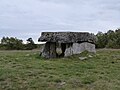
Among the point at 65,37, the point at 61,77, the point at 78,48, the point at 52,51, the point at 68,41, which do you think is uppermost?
the point at 65,37

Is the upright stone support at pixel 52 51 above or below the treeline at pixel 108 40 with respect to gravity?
below

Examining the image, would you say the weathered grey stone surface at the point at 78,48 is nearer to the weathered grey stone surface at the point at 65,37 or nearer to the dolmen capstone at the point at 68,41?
the dolmen capstone at the point at 68,41

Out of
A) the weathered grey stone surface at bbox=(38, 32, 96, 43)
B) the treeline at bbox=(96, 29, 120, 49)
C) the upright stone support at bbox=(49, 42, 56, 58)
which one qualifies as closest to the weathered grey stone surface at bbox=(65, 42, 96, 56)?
the weathered grey stone surface at bbox=(38, 32, 96, 43)

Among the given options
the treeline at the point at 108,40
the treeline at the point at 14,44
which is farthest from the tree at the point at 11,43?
the treeline at the point at 108,40

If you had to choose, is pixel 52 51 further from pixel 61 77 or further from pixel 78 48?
pixel 61 77

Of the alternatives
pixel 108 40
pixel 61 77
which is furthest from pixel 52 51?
pixel 108 40

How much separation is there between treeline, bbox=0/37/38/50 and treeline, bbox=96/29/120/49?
7595 mm

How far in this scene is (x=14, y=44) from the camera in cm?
Answer: 3669

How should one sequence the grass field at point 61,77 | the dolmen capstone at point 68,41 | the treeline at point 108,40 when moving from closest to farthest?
the grass field at point 61,77
the dolmen capstone at point 68,41
the treeline at point 108,40

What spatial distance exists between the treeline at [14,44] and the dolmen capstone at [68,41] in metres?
15.3

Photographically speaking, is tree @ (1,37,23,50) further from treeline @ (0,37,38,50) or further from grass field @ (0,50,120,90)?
grass field @ (0,50,120,90)

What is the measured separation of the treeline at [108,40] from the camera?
32969mm

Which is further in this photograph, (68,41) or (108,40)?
(108,40)

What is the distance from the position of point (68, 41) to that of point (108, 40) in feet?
50.0
